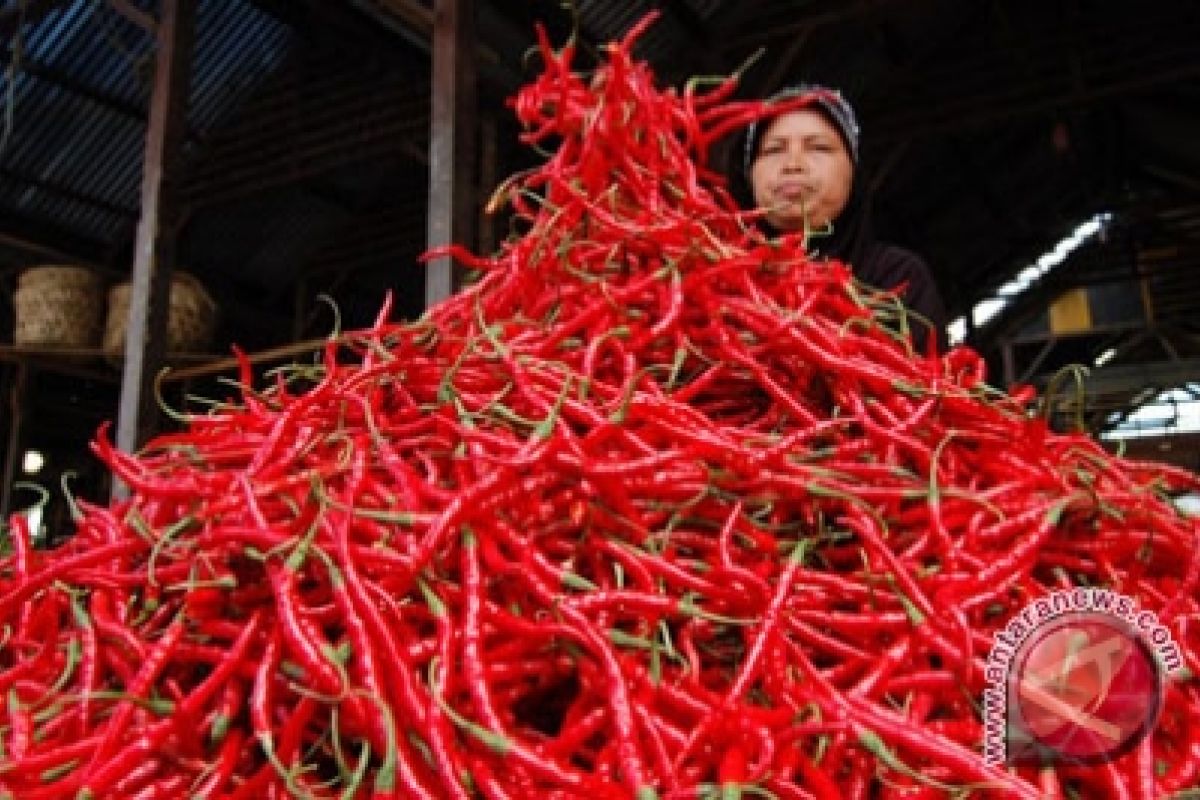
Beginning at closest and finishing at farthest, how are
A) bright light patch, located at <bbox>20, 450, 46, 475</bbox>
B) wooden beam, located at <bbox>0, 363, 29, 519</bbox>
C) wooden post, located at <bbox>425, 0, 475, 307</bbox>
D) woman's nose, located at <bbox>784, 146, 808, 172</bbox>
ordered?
woman's nose, located at <bbox>784, 146, 808, 172</bbox> → wooden post, located at <bbox>425, 0, 475, 307</bbox> → wooden beam, located at <bbox>0, 363, 29, 519</bbox> → bright light patch, located at <bbox>20, 450, 46, 475</bbox>

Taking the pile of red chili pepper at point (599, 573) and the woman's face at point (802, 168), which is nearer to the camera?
the pile of red chili pepper at point (599, 573)

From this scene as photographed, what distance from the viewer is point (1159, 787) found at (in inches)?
42.8

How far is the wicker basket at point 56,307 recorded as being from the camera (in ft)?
22.0

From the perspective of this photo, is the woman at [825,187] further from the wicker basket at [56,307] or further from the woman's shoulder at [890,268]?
the wicker basket at [56,307]

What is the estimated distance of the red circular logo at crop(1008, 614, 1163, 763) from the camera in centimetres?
110

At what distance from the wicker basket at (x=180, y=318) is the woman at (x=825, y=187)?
4.93 meters

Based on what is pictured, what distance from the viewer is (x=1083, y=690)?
1123mm

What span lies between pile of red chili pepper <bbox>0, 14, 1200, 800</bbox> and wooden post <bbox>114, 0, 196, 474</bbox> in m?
2.93

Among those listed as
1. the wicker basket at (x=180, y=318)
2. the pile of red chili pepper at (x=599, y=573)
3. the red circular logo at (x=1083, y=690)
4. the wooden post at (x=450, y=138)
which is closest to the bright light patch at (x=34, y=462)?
the wicker basket at (x=180, y=318)

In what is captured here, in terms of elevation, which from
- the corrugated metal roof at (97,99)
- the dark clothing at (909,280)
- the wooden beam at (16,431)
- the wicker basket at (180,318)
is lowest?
the dark clothing at (909,280)

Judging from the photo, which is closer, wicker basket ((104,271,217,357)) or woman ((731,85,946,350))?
woman ((731,85,946,350))

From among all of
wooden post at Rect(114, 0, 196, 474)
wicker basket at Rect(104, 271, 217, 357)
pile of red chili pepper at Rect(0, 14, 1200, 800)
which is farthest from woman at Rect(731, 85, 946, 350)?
wicker basket at Rect(104, 271, 217, 357)

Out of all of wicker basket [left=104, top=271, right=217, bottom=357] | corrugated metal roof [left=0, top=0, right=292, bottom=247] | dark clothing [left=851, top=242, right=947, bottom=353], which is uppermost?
corrugated metal roof [left=0, top=0, right=292, bottom=247]

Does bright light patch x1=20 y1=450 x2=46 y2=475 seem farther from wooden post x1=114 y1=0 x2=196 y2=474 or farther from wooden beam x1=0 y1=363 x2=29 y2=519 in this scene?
wooden post x1=114 y1=0 x2=196 y2=474
